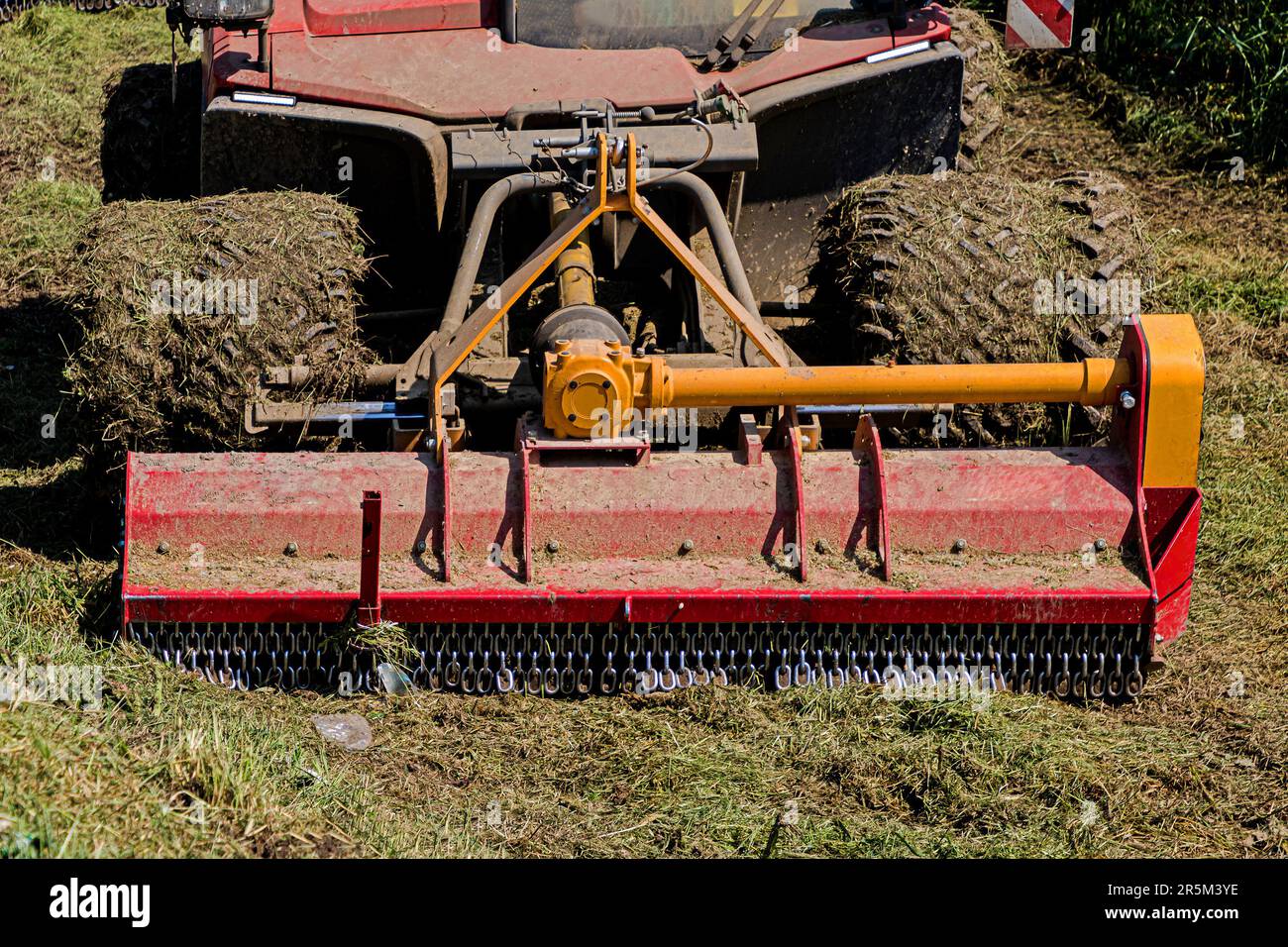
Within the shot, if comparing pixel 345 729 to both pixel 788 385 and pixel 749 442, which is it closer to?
pixel 749 442

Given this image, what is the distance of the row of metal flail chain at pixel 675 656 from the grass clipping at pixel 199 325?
2.53ft

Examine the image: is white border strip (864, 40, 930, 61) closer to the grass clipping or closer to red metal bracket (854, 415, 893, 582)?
red metal bracket (854, 415, 893, 582)

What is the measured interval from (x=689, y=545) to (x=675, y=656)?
1.16 ft

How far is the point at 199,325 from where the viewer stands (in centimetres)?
554

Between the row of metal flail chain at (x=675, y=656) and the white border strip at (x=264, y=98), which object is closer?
the row of metal flail chain at (x=675, y=656)

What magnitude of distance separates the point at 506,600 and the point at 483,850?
84cm

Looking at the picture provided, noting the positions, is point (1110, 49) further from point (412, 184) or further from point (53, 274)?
point (53, 274)

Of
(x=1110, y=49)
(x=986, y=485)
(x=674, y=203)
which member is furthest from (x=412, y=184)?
(x=1110, y=49)

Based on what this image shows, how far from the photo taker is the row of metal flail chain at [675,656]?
5.16 meters

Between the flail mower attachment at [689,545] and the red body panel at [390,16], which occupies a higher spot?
the red body panel at [390,16]

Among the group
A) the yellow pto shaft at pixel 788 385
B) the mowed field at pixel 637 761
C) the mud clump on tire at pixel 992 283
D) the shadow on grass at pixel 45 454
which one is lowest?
the mowed field at pixel 637 761

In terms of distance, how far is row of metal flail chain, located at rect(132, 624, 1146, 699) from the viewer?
16.9 ft

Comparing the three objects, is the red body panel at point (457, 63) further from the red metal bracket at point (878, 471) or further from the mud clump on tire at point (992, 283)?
the red metal bracket at point (878, 471)

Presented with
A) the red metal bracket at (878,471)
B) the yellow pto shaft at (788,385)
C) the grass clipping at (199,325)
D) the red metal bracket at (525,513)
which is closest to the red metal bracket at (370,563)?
the red metal bracket at (525,513)
